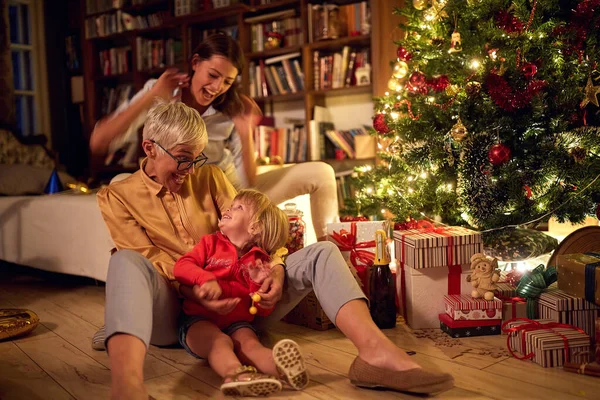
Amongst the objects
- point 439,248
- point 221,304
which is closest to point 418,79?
point 439,248

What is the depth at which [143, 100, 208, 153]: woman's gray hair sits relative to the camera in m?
1.57

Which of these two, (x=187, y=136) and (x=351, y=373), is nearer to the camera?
(x=351, y=373)

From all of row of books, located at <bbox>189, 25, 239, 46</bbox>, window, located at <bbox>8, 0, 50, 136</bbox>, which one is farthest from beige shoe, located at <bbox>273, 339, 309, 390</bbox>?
window, located at <bbox>8, 0, 50, 136</bbox>

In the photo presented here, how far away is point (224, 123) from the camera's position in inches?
93.6

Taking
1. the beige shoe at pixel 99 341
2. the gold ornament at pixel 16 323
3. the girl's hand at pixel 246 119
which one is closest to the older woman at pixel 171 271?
the beige shoe at pixel 99 341

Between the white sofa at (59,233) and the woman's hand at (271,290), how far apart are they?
3.33 ft

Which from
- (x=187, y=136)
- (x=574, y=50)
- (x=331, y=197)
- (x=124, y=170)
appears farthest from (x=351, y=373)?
(x=124, y=170)

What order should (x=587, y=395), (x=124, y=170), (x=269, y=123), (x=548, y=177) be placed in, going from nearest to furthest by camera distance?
(x=587, y=395) < (x=548, y=177) < (x=269, y=123) < (x=124, y=170)

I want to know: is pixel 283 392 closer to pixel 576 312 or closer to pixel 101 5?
pixel 576 312

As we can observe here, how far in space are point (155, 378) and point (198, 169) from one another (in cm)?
66

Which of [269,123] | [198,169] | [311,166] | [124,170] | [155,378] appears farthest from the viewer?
[124,170]

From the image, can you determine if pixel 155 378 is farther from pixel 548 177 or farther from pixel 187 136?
pixel 548 177

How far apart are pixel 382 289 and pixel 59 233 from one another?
1.67 metres

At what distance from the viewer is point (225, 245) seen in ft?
5.05
